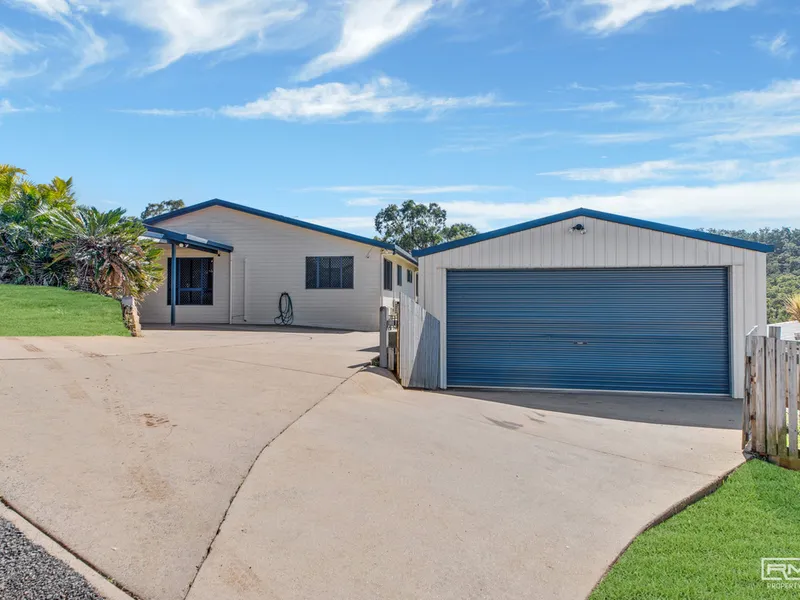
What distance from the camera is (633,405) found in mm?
9211

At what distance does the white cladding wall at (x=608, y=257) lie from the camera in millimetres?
9852

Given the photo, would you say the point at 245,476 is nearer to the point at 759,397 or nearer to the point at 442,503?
the point at 442,503

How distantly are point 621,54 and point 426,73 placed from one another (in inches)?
159

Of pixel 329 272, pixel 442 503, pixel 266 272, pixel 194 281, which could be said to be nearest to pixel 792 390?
pixel 442 503

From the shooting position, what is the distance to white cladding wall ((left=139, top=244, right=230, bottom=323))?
66.9 ft

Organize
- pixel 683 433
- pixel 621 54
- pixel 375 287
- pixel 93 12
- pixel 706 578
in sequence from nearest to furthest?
pixel 706 578
pixel 683 433
pixel 93 12
pixel 621 54
pixel 375 287

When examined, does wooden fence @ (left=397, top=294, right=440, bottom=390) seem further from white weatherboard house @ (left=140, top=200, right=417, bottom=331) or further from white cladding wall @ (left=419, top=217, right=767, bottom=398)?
white weatherboard house @ (left=140, top=200, right=417, bottom=331)

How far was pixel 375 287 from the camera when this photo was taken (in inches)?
761

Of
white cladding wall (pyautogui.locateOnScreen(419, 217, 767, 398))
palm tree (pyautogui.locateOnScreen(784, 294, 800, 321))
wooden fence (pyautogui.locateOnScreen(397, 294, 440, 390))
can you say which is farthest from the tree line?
wooden fence (pyautogui.locateOnScreen(397, 294, 440, 390))

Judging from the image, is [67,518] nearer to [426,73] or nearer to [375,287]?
[426,73]

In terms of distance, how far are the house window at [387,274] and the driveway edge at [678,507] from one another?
15294mm

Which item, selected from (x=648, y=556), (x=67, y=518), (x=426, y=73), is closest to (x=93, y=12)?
(x=426, y=73)

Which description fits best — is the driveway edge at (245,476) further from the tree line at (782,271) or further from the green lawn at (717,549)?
the tree line at (782,271)

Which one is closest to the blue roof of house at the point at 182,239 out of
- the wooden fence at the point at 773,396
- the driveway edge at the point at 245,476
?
the driveway edge at the point at 245,476
